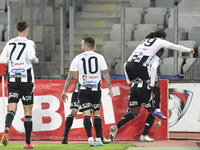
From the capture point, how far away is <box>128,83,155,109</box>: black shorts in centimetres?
602

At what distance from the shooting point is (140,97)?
606cm

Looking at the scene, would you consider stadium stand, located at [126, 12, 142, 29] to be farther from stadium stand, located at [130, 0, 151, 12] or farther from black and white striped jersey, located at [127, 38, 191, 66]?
black and white striped jersey, located at [127, 38, 191, 66]

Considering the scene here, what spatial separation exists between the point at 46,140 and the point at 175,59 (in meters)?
3.55

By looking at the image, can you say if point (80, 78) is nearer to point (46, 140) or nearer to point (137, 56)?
point (137, 56)

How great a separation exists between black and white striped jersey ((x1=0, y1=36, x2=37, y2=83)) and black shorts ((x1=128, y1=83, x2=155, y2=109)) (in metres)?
1.58

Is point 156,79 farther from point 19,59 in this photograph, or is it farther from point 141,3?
point 141,3

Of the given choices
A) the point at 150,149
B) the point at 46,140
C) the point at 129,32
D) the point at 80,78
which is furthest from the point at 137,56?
the point at 129,32

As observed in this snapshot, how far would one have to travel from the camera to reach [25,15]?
8758 mm

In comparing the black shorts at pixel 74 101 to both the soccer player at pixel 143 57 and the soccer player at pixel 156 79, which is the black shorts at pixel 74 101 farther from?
the soccer player at pixel 156 79

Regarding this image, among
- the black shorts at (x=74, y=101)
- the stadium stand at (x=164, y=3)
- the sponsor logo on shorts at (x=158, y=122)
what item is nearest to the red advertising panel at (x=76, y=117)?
the sponsor logo on shorts at (x=158, y=122)

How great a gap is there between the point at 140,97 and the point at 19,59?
1885 mm

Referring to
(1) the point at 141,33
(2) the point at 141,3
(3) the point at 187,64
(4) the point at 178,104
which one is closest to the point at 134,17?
(2) the point at 141,3

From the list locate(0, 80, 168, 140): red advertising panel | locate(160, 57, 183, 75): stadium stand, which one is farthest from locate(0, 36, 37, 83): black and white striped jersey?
locate(160, 57, 183, 75): stadium stand

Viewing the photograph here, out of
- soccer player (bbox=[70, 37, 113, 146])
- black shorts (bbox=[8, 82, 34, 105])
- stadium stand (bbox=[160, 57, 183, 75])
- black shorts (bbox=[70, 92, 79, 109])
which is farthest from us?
stadium stand (bbox=[160, 57, 183, 75])
